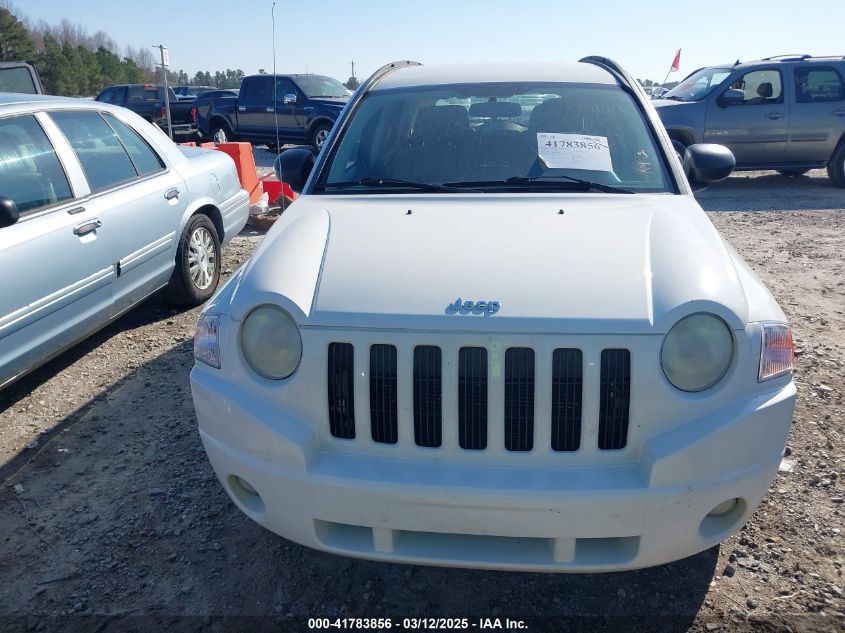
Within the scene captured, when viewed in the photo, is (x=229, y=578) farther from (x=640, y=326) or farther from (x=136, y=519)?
(x=640, y=326)

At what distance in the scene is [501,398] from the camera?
81.2 inches

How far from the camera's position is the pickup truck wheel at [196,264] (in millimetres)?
5215

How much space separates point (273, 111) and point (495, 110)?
44.3 feet

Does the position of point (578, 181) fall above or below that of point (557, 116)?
below

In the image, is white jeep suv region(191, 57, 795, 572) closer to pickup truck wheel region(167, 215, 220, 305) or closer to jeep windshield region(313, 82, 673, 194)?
jeep windshield region(313, 82, 673, 194)

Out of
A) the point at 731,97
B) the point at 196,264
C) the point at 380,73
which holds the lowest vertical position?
the point at 196,264

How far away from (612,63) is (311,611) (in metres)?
3.47

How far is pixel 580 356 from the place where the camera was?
6.72 ft

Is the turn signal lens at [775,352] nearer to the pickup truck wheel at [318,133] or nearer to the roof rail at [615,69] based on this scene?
the roof rail at [615,69]

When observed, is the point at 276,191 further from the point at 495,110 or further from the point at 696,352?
the point at 696,352

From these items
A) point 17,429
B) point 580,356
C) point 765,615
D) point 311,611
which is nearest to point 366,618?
point 311,611

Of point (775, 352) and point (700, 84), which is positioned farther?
point (700, 84)

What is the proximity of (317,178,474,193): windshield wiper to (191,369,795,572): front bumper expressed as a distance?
135cm

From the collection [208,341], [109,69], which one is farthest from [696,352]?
[109,69]
